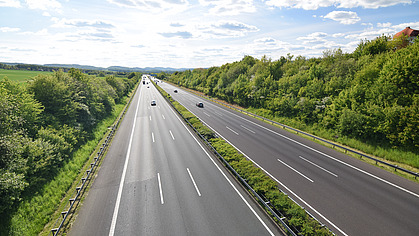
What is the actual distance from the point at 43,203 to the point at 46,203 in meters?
0.17

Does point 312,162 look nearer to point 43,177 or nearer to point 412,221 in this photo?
point 412,221

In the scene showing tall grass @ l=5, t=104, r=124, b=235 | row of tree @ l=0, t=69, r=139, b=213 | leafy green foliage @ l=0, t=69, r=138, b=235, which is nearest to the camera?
tall grass @ l=5, t=104, r=124, b=235

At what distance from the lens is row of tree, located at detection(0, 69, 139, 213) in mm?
12086

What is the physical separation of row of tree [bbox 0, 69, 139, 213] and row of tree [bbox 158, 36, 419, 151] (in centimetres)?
3422

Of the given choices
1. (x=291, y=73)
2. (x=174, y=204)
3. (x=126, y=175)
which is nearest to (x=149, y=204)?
Result: (x=174, y=204)

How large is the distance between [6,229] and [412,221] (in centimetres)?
2380

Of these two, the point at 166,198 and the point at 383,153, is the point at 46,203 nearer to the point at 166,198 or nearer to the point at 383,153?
the point at 166,198

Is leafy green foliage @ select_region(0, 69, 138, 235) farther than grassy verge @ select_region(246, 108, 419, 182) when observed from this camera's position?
No

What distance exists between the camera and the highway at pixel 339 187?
36.3 feet

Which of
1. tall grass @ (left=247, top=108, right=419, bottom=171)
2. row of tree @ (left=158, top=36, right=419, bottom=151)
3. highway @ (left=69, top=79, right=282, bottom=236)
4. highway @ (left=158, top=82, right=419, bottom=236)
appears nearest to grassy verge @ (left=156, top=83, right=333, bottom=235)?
highway @ (left=69, top=79, right=282, bottom=236)

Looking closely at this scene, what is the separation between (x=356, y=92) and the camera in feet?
84.9

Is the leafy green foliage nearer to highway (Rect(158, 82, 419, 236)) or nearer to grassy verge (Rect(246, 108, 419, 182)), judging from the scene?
highway (Rect(158, 82, 419, 236))

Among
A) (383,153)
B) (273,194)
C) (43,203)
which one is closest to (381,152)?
(383,153)

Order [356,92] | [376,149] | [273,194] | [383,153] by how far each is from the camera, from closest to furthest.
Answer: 1. [273,194]
2. [383,153]
3. [376,149]
4. [356,92]
